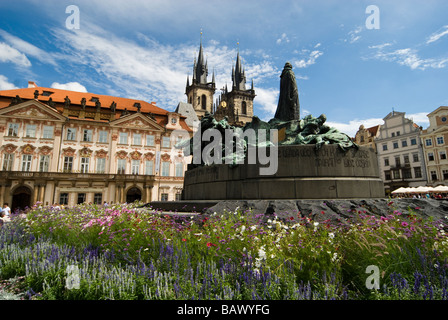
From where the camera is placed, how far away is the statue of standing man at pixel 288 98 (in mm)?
10531

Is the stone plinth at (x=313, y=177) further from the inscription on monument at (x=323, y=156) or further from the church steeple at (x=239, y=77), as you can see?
the church steeple at (x=239, y=77)

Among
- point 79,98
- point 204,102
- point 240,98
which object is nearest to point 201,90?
point 204,102

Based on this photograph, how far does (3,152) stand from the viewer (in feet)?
105

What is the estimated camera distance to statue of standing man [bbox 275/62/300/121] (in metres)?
10.5

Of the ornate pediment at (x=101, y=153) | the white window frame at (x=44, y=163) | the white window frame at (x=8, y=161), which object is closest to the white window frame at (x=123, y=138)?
the ornate pediment at (x=101, y=153)

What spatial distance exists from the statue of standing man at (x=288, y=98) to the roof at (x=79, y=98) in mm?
33346

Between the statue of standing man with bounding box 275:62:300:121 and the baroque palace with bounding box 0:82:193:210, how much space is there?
2839 centimetres

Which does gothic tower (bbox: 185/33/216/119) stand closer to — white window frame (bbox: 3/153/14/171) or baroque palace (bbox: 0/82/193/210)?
baroque palace (bbox: 0/82/193/210)

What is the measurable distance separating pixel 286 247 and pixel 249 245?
516mm

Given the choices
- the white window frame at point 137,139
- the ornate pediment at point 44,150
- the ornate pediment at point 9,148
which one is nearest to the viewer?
the ornate pediment at point 9,148

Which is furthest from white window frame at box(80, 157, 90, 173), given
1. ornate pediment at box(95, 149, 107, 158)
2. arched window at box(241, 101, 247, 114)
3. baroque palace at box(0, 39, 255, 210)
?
arched window at box(241, 101, 247, 114)

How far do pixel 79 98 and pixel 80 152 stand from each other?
10.7 metres

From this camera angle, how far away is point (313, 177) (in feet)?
23.6
